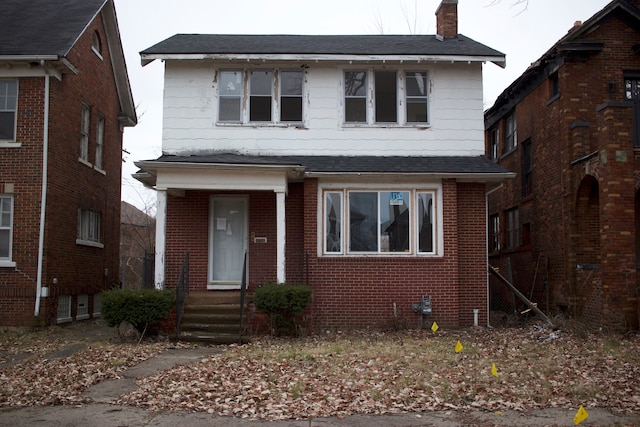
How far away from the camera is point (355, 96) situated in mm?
15297

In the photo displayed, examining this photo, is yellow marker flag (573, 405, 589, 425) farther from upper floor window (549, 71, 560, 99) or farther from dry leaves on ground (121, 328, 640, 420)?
upper floor window (549, 71, 560, 99)

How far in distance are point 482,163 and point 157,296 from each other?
7847mm

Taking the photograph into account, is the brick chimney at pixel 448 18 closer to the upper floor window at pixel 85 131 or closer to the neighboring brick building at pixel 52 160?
the neighboring brick building at pixel 52 160

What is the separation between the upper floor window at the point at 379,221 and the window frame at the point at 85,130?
7599 millimetres

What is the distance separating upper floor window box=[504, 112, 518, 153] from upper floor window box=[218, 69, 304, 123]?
832 cm

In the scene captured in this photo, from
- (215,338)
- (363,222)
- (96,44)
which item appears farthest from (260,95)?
(96,44)

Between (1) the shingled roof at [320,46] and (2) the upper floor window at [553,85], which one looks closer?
(1) the shingled roof at [320,46]

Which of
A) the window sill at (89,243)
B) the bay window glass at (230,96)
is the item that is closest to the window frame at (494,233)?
the bay window glass at (230,96)

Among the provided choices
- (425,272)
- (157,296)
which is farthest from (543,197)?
(157,296)

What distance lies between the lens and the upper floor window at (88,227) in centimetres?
1752

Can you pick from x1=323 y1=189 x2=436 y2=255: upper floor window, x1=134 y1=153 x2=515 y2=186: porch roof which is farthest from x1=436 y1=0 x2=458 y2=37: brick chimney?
x1=323 y1=189 x2=436 y2=255: upper floor window

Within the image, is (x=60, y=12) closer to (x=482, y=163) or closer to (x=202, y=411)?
(x=482, y=163)

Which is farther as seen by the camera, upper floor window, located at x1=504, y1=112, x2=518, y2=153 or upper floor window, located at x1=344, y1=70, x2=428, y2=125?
upper floor window, located at x1=504, y1=112, x2=518, y2=153

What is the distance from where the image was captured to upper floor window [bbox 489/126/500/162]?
22234 mm
